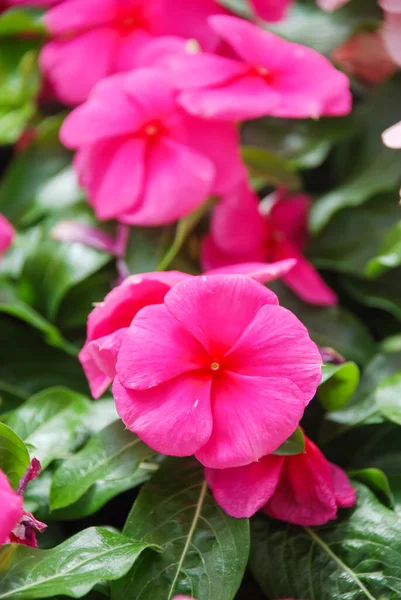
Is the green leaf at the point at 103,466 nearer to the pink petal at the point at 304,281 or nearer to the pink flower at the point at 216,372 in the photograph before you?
the pink flower at the point at 216,372

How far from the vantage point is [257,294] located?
1.26 ft

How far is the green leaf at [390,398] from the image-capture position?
17.7 inches

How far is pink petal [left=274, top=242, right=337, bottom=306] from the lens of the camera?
60cm

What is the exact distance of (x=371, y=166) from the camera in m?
0.69

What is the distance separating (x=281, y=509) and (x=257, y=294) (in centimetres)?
14

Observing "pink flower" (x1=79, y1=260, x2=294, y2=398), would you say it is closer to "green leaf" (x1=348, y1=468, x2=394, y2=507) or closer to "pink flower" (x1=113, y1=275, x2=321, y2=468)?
"pink flower" (x1=113, y1=275, x2=321, y2=468)

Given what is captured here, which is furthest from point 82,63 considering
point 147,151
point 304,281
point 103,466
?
point 103,466

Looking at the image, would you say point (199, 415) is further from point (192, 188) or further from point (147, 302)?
point (192, 188)

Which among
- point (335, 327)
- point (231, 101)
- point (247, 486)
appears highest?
point (231, 101)

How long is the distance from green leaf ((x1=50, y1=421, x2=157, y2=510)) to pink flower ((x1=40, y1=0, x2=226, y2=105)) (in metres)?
0.35

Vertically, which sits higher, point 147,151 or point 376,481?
point 147,151

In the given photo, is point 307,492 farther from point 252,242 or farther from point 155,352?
point 252,242

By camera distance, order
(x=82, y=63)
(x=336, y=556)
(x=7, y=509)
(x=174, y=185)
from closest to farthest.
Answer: (x=7, y=509) < (x=336, y=556) < (x=174, y=185) < (x=82, y=63)

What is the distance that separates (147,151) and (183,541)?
301 mm
